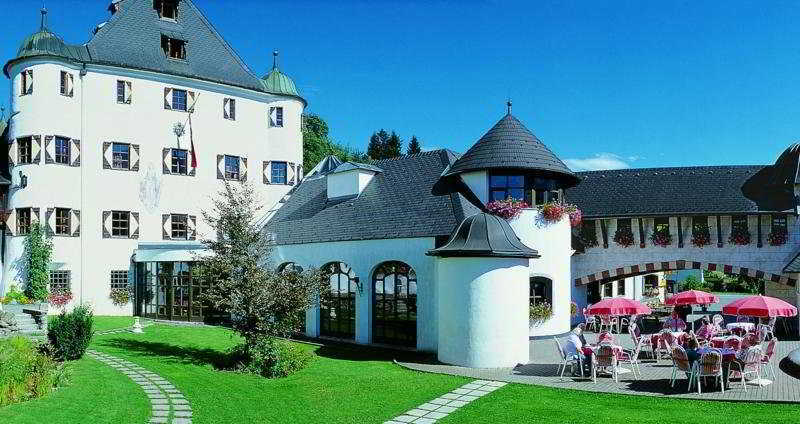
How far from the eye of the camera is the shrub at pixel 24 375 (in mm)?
12664

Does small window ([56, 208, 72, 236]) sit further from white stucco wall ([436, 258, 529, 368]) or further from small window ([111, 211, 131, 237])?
white stucco wall ([436, 258, 529, 368])

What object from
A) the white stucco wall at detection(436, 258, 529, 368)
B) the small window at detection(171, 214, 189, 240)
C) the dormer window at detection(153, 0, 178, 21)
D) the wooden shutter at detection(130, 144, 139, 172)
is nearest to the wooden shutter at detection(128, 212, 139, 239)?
the small window at detection(171, 214, 189, 240)

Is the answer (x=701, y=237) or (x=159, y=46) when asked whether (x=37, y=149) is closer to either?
(x=159, y=46)

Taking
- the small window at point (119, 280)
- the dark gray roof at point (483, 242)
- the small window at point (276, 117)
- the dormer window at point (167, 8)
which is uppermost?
the dormer window at point (167, 8)

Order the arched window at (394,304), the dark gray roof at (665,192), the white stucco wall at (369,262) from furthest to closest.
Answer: the dark gray roof at (665,192) → the arched window at (394,304) → the white stucco wall at (369,262)

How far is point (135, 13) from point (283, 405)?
27453 millimetres

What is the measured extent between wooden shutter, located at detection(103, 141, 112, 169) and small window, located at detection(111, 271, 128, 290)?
198 inches

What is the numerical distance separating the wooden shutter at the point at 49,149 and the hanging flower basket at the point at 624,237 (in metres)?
25.1

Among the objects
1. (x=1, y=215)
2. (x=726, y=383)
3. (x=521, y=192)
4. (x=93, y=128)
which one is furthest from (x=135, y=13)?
(x=726, y=383)

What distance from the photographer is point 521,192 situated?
23234 millimetres

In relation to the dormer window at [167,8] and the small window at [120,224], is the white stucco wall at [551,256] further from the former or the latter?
the dormer window at [167,8]

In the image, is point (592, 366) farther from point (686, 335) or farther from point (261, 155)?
point (261, 155)

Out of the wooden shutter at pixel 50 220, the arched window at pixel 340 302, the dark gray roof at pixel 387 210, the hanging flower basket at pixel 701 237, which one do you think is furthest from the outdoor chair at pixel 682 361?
the wooden shutter at pixel 50 220

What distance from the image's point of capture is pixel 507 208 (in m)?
22.7
